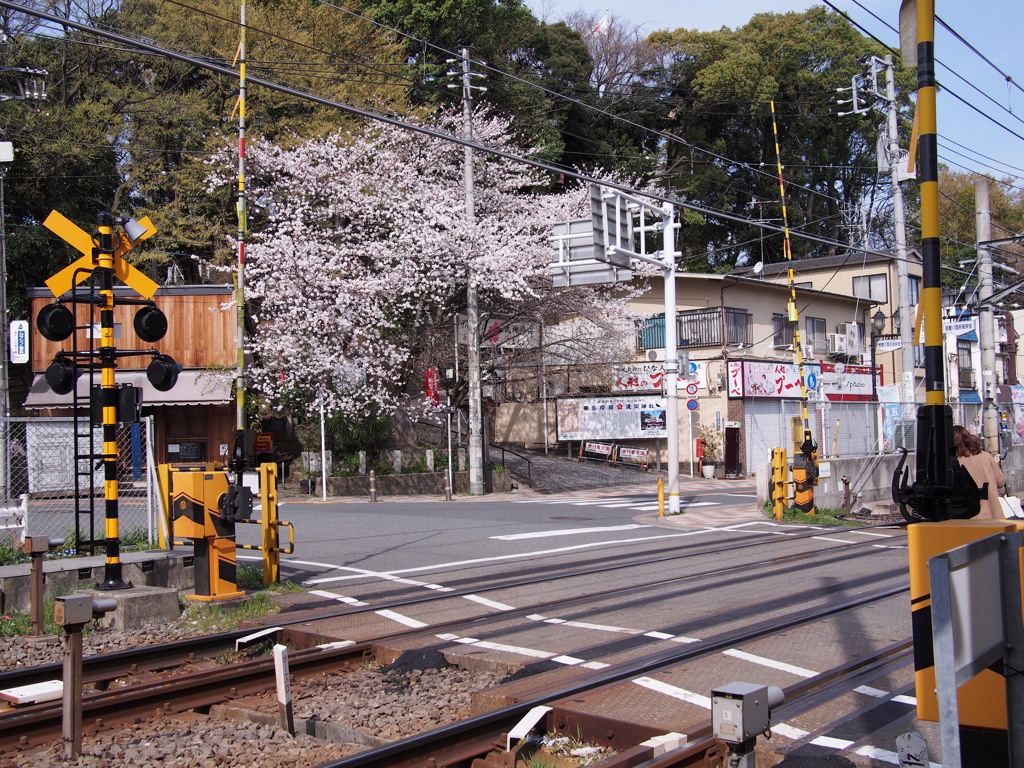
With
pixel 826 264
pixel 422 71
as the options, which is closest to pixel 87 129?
pixel 422 71

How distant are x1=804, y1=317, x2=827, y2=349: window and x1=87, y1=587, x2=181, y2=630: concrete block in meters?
33.0

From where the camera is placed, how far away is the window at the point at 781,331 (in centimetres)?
3662

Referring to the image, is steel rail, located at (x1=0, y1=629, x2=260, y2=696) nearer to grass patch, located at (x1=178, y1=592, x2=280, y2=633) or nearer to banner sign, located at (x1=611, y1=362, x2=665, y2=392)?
grass patch, located at (x1=178, y1=592, x2=280, y2=633)

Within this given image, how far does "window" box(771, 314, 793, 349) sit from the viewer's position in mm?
36625

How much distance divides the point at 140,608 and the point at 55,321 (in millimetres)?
3000

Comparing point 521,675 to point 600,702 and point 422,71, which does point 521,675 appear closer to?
point 600,702

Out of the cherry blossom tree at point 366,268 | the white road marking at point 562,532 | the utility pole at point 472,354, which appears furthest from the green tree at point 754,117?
the white road marking at point 562,532

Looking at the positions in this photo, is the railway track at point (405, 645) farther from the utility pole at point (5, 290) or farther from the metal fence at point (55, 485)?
the utility pole at point (5, 290)

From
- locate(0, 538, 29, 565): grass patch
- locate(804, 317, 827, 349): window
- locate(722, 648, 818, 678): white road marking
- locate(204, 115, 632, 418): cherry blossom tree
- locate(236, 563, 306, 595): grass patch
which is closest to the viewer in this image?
locate(722, 648, 818, 678): white road marking

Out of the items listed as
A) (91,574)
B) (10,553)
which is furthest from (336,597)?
(10,553)

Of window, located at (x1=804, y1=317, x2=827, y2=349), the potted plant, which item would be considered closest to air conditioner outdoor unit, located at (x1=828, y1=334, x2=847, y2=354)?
window, located at (x1=804, y1=317, x2=827, y2=349)

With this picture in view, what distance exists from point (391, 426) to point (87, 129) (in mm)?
12669

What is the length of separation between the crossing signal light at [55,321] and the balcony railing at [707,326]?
82.9 feet

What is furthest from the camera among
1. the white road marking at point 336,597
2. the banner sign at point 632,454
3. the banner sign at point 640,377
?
the banner sign at point 632,454
